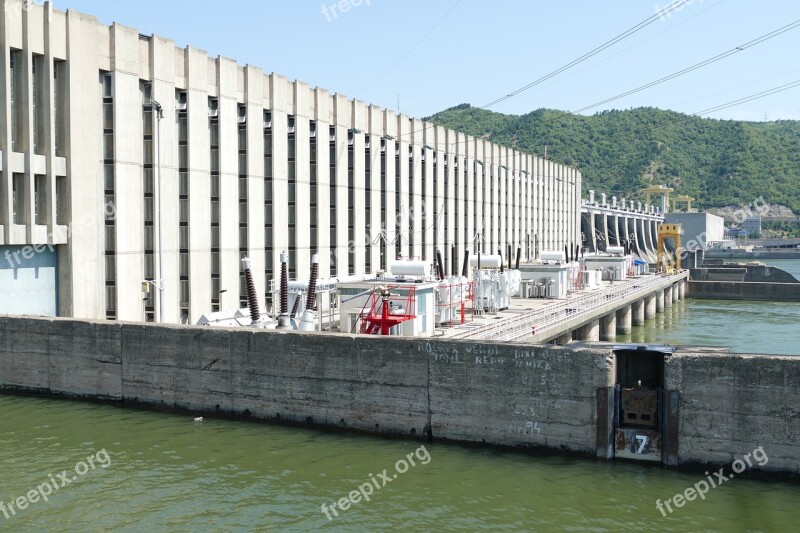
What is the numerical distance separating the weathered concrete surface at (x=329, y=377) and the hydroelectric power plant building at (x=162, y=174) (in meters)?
4.54

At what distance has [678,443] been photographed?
1928 cm

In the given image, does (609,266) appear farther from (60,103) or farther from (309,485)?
(309,485)

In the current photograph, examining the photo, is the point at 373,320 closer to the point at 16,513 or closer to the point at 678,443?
the point at 678,443

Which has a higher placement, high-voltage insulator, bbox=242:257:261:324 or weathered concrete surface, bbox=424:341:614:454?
high-voltage insulator, bbox=242:257:261:324

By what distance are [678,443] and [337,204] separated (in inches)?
1154

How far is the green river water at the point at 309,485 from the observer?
635 inches

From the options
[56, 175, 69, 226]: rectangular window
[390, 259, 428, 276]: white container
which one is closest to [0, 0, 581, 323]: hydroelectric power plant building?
[56, 175, 69, 226]: rectangular window

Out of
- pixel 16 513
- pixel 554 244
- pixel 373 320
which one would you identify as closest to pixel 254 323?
pixel 373 320

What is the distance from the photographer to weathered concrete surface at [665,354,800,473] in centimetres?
1822

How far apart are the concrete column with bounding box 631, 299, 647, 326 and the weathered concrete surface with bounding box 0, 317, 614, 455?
149 feet

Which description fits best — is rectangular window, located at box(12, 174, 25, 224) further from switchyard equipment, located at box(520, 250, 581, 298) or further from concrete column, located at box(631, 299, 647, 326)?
concrete column, located at box(631, 299, 647, 326)

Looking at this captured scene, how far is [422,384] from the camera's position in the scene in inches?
853

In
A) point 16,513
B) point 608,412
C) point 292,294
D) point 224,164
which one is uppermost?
point 224,164

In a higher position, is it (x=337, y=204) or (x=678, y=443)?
(x=337, y=204)
